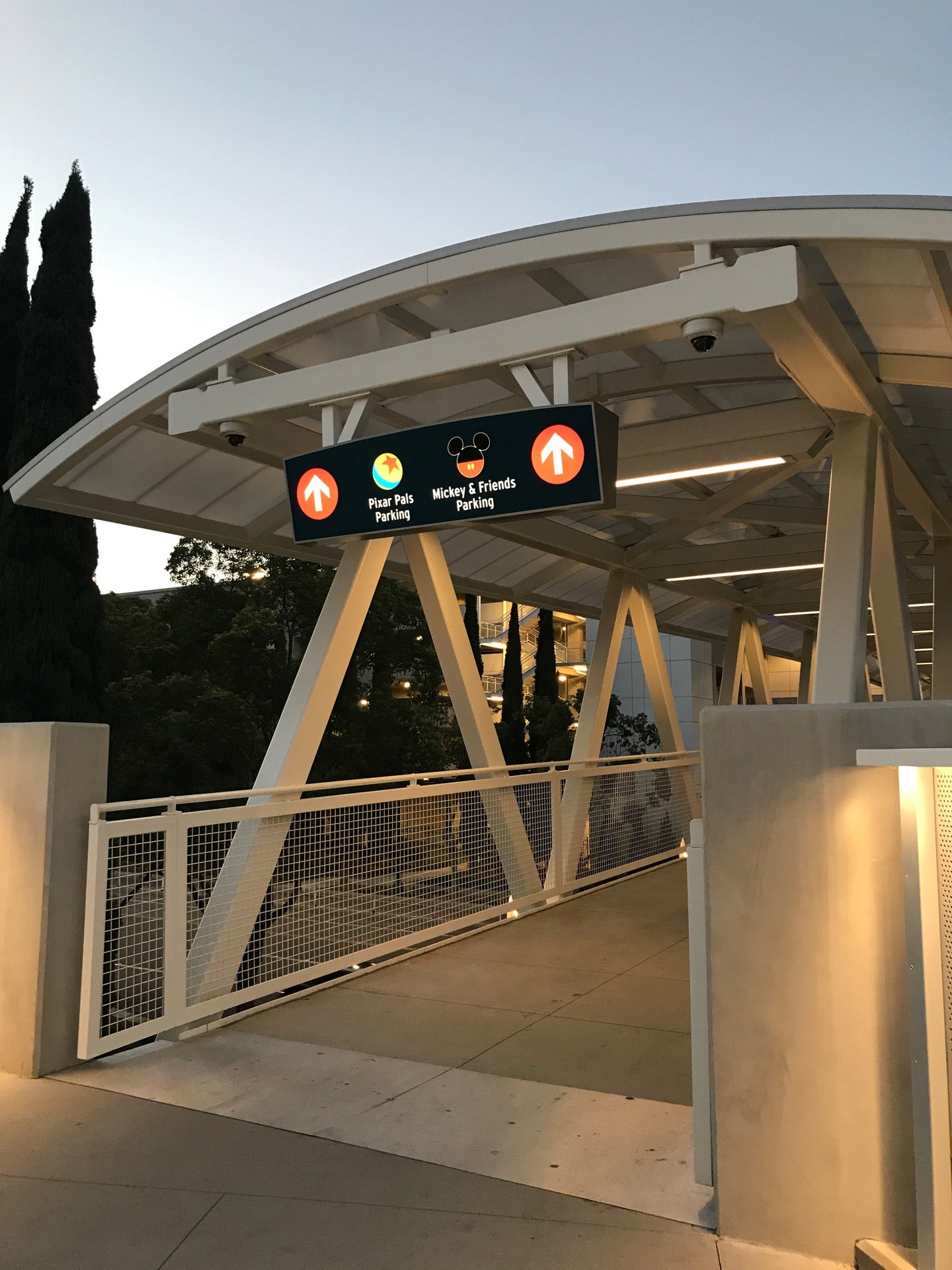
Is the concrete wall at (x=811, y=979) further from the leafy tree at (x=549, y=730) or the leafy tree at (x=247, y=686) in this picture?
the leafy tree at (x=549, y=730)

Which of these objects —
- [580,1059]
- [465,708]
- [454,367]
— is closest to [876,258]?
[454,367]

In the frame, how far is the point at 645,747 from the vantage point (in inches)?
1300

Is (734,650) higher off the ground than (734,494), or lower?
lower

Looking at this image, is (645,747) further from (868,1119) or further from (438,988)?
(868,1119)

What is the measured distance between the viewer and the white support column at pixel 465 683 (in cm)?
946

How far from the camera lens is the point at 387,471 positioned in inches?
232

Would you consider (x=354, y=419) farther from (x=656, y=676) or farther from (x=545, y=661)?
(x=545, y=661)

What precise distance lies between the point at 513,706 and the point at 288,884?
919 inches

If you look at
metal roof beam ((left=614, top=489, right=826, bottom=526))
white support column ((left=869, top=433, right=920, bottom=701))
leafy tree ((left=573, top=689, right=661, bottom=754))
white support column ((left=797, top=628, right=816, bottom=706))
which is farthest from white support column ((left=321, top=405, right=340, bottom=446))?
leafy tree ((left=573, top=689, right=661, bottom=754))

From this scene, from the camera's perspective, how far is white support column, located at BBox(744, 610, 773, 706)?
62.1ft

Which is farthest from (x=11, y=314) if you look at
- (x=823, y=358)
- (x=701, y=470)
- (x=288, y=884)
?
(x=823, y=358)

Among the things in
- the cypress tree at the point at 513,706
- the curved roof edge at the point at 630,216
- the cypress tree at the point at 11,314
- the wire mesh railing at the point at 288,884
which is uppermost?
the cypress tree at the point at 11,314

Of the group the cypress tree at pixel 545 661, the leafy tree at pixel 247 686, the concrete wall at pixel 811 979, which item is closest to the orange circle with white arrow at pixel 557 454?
the concrete wall at pixel 811 979

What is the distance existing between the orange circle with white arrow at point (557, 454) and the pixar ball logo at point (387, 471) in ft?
2.97
